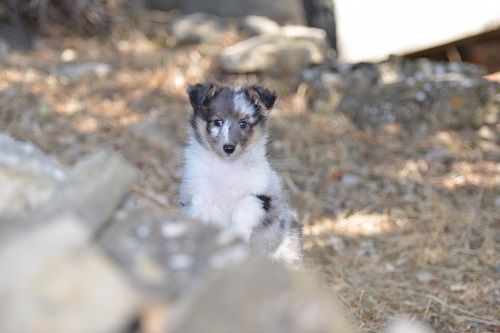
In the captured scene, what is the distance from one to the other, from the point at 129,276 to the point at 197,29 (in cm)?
841

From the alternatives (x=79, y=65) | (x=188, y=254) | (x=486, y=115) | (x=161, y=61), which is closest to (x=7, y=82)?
(x=79, y=65)

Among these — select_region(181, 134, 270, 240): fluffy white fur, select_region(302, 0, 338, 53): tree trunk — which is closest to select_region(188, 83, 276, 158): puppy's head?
select_region(181, 134, 270, 240): fluffy white fur

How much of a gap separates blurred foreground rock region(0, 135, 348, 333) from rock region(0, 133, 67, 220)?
73 millimetres

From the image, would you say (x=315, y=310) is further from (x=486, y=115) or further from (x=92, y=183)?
(x=486, y=115)

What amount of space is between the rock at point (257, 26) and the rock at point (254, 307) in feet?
28.0

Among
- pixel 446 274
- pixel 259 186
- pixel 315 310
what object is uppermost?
pixel 315 310

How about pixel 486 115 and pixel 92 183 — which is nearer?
pixel 92 183

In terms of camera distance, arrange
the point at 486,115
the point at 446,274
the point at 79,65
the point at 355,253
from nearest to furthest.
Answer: the point at 446,274, the point at 355,253, the point at 486,115, the point at 79,65

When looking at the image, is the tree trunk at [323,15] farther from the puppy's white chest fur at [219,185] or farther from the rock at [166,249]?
the rock at [166,249]

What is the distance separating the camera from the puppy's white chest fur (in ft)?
15.6

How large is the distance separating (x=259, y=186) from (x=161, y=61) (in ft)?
16.3

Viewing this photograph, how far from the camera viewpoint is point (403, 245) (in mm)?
5922

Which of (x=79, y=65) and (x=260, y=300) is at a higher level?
(x=260, y=300)

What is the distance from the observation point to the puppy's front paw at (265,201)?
15.6 feet
